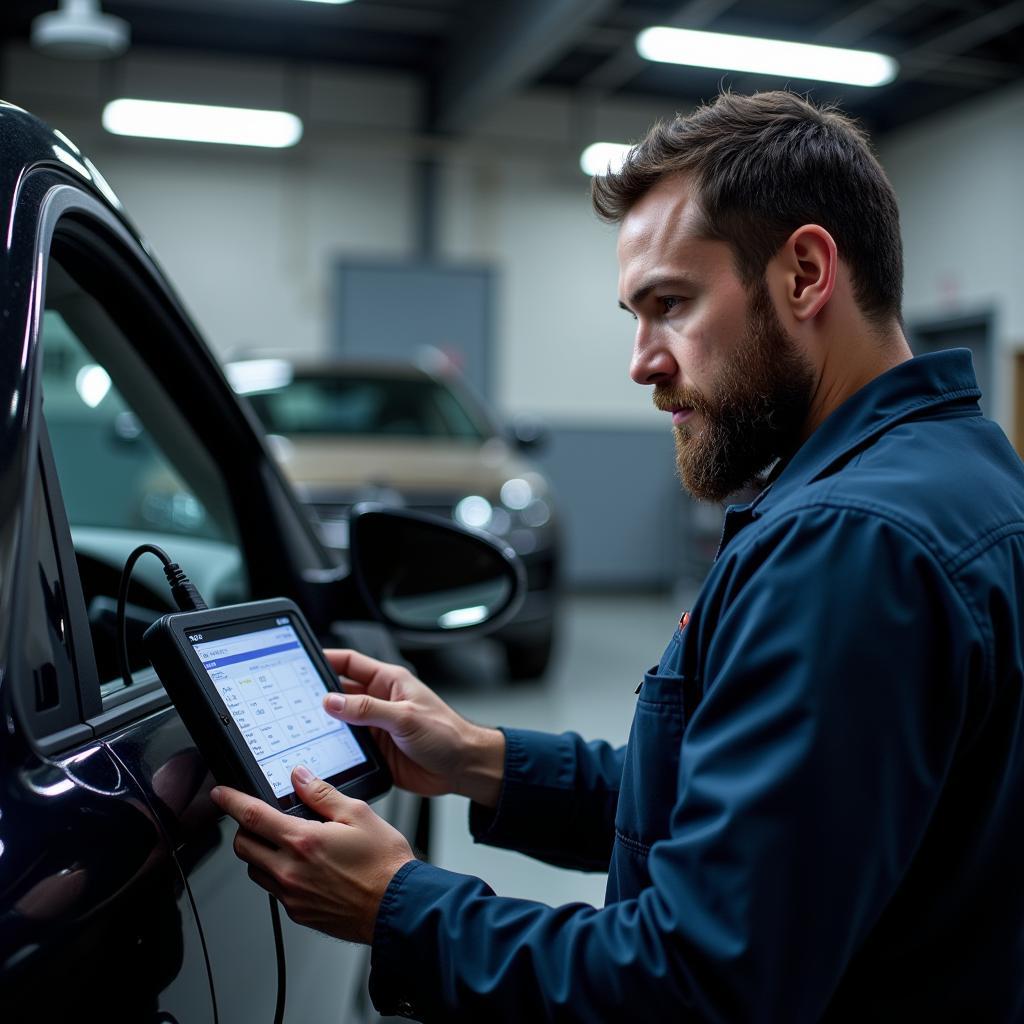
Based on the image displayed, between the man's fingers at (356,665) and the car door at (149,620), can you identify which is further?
the man's fingers at (356,665)

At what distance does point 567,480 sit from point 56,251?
942cm

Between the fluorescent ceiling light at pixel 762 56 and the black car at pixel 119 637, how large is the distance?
276 inches

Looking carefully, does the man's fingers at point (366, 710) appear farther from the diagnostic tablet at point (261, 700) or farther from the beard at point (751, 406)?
the beard at point (751, 406)

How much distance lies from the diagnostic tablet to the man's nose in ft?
1.42

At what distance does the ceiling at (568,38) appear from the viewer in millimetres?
8078

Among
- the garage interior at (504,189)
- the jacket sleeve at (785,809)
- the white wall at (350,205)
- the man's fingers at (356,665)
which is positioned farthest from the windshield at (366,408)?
the jacket sleeve at (785,809)

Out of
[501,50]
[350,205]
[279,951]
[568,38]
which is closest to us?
[279,951]

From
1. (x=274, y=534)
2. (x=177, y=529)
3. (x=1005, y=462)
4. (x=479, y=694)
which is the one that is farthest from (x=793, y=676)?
(x=479, y=694)

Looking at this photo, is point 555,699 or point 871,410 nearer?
point 871,410

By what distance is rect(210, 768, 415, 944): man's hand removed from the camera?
0.91m

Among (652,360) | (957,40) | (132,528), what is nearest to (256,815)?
(652,360)

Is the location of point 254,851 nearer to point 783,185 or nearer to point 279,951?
point 279,951

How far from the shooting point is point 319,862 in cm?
91

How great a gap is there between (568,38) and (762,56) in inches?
60.6
